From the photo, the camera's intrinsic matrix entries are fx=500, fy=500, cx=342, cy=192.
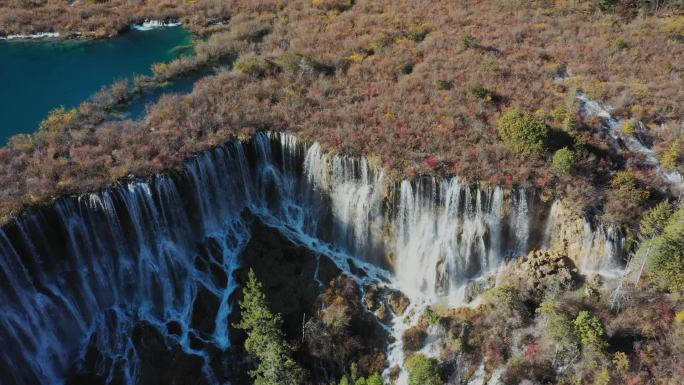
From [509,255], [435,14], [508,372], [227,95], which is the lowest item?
[508,372]

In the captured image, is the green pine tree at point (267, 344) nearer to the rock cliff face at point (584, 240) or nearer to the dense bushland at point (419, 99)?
the dense bushland at point (419, 99)

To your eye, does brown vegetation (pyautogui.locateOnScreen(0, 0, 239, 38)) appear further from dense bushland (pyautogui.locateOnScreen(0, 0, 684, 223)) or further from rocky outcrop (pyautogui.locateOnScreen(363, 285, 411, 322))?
rocky outcrop (pyautogui.locateOnScreen(363, 285, 411, 322))

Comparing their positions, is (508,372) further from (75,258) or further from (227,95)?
(227,95)

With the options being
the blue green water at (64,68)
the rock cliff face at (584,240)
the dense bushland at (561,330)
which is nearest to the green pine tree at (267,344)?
the dense bushland at (561,330)

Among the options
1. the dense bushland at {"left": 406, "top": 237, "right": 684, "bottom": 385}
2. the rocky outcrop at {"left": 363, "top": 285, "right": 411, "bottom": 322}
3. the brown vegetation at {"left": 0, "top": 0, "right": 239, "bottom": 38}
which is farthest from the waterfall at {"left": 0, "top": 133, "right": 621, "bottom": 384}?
the brown vegetation at {"left": 0, "top": 0, "right": 239, "bottom": 38}

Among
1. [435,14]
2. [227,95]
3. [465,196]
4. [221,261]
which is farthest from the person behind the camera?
[435,14]

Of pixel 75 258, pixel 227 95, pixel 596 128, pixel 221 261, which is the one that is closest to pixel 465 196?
pixel 596 128
